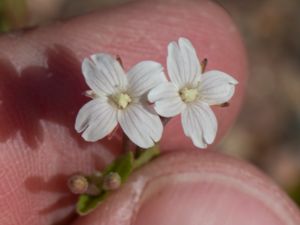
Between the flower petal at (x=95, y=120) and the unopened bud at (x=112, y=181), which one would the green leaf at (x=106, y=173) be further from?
the flower petal at (x=95, y=120)

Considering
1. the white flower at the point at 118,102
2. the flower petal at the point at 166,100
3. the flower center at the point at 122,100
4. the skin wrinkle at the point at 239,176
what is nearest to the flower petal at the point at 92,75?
the white flower at the point at 118,102

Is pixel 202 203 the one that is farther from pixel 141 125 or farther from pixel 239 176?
pixel 141 125

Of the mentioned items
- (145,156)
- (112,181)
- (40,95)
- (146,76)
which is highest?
(146,76)

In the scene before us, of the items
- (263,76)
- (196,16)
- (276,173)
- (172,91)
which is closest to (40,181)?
(172,91)

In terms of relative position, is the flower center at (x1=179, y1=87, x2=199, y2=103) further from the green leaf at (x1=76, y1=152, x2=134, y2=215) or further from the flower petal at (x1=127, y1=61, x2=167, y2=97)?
the green leaf at (x1=76, y1=152, x2=134, y2=215)

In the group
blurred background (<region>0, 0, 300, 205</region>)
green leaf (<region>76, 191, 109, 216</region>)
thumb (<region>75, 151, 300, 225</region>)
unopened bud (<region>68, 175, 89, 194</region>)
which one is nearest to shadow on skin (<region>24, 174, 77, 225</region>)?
thumb (<region>75, 151, 300, 225</region>)

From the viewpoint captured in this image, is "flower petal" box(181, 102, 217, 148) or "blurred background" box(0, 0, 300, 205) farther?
"blurred background" box(0, 0, 300, 205)

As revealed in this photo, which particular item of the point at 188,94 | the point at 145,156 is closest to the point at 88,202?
the point at 145,156
